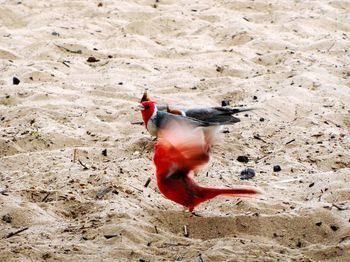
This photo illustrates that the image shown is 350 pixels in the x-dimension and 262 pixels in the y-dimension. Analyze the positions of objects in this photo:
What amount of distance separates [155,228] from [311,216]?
0.68 meters

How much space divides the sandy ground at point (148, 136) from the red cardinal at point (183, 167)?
16cm

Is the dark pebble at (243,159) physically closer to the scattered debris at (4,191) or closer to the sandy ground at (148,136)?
the sandy ground at (148,136)

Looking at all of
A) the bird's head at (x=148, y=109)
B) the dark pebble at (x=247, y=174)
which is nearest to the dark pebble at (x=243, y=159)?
the dark pebble at (x=247, y=174)

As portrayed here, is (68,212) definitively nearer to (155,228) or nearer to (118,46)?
(155,228)

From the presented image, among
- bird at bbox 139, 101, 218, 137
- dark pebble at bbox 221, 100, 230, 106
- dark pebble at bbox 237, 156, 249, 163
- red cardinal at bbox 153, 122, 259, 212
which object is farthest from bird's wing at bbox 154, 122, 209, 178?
dark pebble at bbox 221, 100, 230, 106

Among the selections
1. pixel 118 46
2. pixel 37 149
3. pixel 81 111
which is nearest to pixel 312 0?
pixel 118 46

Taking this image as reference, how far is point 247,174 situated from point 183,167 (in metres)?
0.86

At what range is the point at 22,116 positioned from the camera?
13.3ft

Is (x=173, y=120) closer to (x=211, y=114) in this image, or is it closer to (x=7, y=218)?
(x=211, y=114)

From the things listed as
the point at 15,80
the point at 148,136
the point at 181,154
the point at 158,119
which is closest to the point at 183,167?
the point at 181,154

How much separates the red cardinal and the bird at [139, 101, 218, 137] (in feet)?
2.33

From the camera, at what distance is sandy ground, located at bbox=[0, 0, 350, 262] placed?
99.0 inches

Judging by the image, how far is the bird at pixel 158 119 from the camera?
332cm

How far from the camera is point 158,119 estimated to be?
11.1ft
